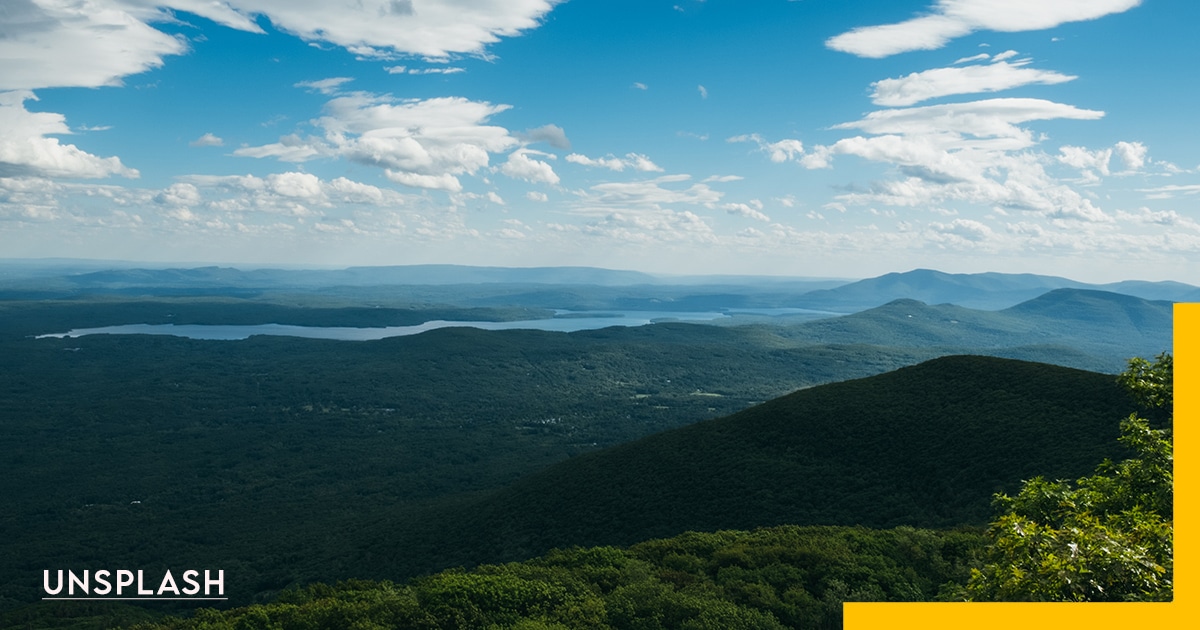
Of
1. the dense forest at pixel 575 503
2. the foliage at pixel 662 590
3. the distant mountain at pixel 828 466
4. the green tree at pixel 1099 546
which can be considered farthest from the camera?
the distant mountain at pixel 828 466

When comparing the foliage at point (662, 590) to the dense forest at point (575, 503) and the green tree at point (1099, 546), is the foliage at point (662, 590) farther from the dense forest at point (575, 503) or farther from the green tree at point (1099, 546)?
the green tree at point (1099, 546)

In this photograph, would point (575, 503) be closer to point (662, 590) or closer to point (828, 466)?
point (828, 466)

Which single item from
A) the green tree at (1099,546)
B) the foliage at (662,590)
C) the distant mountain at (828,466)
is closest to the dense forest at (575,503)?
the foliage at (662,590)

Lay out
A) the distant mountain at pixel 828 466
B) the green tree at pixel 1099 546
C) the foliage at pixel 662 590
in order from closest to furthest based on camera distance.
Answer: the green tree at pixel 1099 546 < the foliage at pixel 662 590 < the distant mountain at pixel 828 466

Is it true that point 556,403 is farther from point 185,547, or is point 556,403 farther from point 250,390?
point 185,547

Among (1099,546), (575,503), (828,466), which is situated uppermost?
(1099,546)

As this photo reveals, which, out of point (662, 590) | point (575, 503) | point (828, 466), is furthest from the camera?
point (575, 503)

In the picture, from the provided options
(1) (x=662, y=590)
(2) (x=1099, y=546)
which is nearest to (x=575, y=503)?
(1) (x=662, y=590)

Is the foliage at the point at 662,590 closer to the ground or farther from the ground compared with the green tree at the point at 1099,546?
closer to the ground
